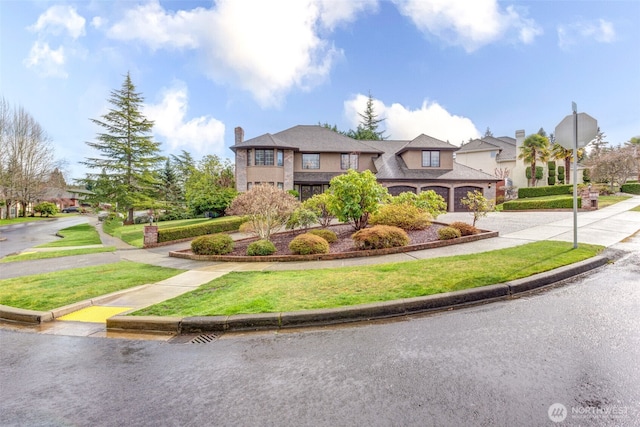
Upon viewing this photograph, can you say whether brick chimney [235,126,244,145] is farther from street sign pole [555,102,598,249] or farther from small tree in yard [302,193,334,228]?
street sign pole [555,102,598,249]

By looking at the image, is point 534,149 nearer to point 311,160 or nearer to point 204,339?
point 311,160

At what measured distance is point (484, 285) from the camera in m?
5.62

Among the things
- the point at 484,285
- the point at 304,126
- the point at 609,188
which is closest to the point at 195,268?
the point at 484,285

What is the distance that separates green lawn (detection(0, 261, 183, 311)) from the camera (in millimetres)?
6324

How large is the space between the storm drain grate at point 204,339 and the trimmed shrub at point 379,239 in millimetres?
6859

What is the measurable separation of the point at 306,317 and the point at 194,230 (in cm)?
1420

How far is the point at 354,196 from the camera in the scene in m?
13.5

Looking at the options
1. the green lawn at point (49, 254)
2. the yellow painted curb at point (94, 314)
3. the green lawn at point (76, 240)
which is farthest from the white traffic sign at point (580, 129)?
the green lawn at point (76, 240)

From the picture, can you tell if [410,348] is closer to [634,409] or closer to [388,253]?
[634,409]

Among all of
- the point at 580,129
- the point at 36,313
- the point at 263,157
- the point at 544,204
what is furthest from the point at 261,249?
the point at 544,204

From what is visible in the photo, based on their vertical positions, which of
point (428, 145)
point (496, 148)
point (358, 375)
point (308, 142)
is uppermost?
point (496, 148)

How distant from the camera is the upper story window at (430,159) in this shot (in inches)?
1187

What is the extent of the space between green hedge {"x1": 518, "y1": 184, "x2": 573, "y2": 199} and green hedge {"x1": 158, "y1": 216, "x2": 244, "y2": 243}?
31163 mm

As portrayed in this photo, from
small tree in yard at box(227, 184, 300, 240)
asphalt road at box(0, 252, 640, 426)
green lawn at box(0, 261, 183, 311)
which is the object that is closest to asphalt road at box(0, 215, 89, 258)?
green lawn at box(0, 261, 183, 311)
